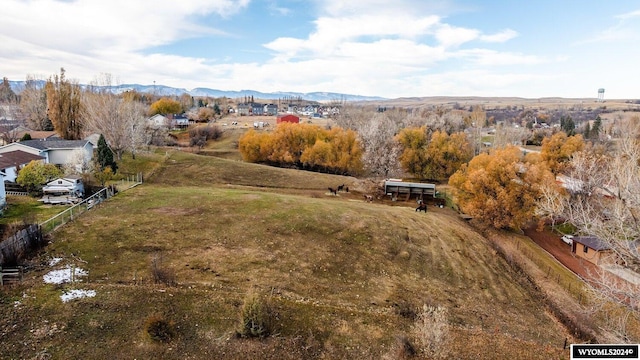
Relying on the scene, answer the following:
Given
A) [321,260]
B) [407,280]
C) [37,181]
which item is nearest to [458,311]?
[407,280]

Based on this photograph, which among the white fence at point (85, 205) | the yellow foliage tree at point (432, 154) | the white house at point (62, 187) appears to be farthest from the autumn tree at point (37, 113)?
the yellow foliage tree at point (432, 154)

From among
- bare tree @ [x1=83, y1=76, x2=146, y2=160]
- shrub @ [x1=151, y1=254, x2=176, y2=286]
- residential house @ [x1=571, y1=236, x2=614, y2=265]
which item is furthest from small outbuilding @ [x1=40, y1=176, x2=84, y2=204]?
residential house @ [x1=571, y1=236, x2=614, y2=265]

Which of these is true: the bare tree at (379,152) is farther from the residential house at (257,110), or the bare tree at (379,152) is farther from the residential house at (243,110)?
the residential house at (257,110)

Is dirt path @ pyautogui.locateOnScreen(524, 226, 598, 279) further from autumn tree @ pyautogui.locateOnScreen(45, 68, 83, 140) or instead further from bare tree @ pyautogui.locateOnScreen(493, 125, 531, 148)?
autumn tree @ pyautogui.locateOnScreen(45, 68, 83, 140)

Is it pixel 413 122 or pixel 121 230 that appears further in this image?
pixel 413 122

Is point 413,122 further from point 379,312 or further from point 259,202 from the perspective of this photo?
point 379,312
